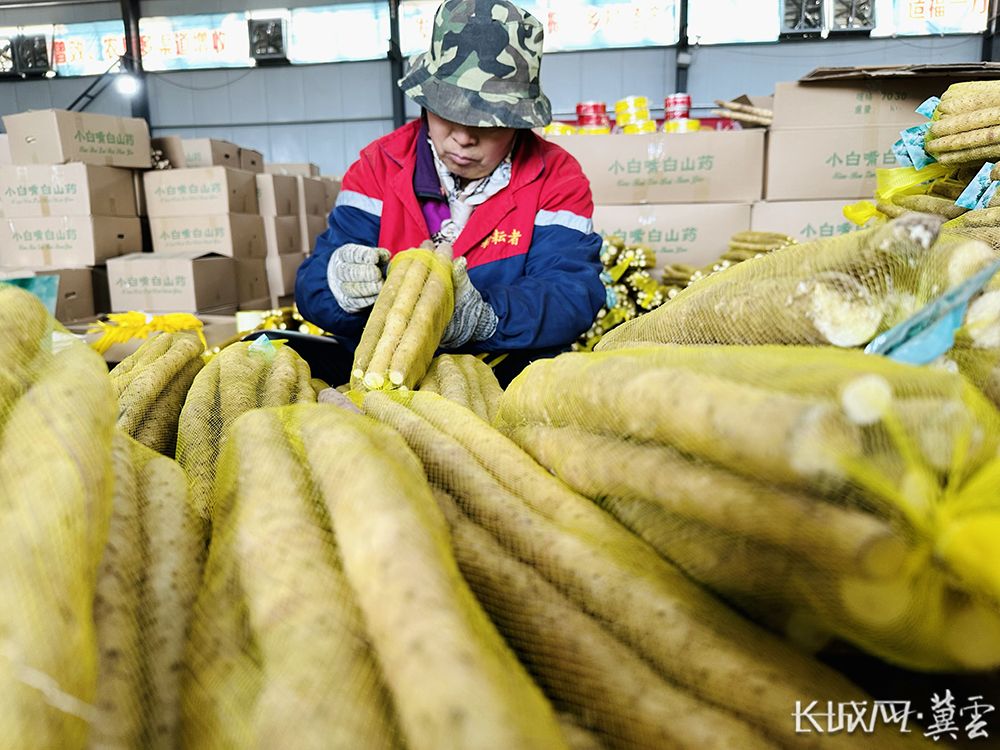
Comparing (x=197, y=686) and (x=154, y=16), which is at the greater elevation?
(x=154, y=16)

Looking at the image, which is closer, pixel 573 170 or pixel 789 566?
pixel 789 566

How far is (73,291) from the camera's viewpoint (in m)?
3.34

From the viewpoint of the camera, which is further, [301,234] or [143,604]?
[301,234]

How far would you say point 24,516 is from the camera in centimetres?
37

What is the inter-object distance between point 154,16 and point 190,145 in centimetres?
612

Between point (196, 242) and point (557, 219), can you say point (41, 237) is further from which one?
point (557, 219)

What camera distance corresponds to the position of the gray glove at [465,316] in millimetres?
1247

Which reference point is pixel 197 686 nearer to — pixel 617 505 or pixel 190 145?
pixel 617 505

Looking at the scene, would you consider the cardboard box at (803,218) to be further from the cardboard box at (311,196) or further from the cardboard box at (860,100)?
the cardboard box at (311,196)

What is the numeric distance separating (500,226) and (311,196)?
377 cm

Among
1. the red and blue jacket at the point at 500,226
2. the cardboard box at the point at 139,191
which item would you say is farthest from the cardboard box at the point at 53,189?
the red and blue jacket at the point at 500,226

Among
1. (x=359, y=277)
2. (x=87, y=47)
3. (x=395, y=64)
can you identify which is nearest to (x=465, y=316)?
(x=359, y=277)

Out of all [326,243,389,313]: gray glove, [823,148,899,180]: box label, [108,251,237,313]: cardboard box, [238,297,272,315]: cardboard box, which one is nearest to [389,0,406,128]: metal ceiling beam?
[238,297,272,315]: cardboard box

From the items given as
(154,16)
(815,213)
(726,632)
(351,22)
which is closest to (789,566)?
(726,632)
